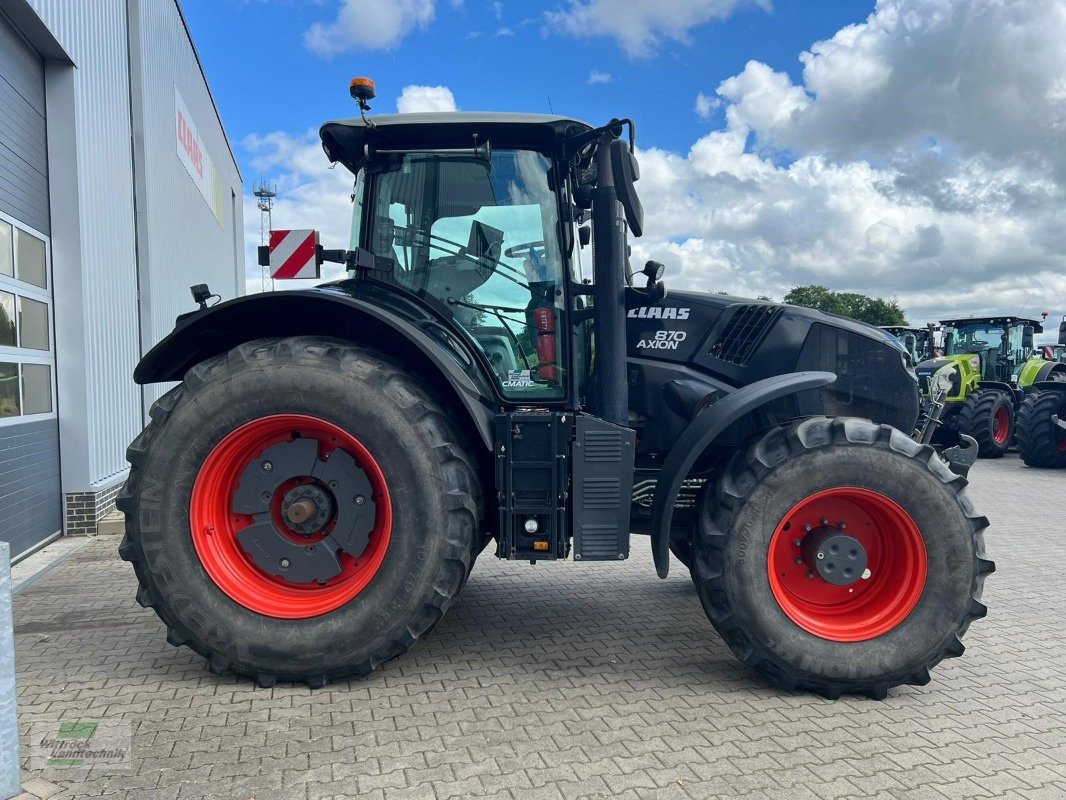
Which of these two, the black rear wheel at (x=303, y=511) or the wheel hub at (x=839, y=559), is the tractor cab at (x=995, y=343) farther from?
the black rear wheel at (x=303, y=511)

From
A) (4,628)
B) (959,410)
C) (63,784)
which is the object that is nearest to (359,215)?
(4,628)

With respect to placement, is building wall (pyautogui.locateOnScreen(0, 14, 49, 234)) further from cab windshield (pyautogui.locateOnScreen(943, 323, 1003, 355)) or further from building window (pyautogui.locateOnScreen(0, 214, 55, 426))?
cab windshield (pyautogui.locateOnScreen(943, 323, 1003, 355))

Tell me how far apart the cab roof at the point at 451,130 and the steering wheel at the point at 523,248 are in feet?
1.52

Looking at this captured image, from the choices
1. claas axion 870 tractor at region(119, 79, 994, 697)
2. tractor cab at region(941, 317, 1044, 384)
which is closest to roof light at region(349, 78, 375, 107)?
claas axion 870 tractor at region(119, 79, 994, 697)

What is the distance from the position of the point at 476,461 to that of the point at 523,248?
1062mm

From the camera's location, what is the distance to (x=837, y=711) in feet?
10.2

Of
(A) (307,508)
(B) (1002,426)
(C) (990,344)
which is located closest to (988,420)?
(B) (1002,426)

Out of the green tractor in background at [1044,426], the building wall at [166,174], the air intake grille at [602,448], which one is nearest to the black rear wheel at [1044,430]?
the green tractor in background at [1044,426]

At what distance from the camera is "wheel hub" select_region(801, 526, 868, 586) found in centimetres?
331

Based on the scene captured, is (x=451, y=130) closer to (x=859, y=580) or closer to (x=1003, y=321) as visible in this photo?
(x=859, y=580)

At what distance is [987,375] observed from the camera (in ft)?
48.3

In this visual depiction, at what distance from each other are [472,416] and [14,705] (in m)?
1.92

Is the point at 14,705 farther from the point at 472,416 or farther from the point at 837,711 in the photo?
the point at 837,711

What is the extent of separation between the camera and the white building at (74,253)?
544cm
